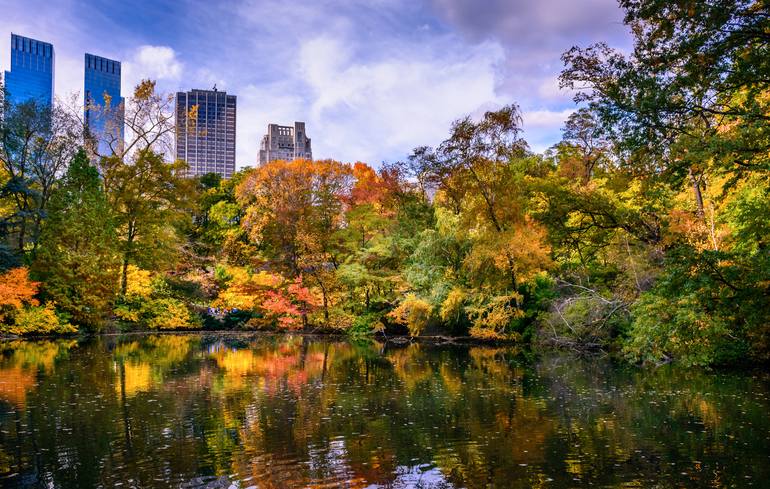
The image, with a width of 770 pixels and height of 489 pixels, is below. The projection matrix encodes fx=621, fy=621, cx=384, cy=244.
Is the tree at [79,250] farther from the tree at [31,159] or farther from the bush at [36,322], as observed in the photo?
the bush at [36,322]

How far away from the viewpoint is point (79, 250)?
30.6 metres

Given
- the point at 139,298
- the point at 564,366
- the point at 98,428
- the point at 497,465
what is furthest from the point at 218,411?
the point at 139,298

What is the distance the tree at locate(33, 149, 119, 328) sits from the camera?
1155 inches

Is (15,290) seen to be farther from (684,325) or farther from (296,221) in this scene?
(684,325)

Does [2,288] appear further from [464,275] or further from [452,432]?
[452,432]

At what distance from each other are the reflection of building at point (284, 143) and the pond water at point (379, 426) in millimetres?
110872

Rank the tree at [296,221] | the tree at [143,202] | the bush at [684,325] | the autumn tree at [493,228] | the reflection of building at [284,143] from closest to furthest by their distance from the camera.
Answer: the bush at [684,325]
the autumn tree at [493,228]
the tree at [143,202]
the tree at [296,221]
the reflection of building at [284,143]

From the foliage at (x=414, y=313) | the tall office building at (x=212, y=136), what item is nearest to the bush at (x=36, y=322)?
the foliage at (x=414, y=313)

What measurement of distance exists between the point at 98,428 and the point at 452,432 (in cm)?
576

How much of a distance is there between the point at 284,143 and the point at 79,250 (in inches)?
4009

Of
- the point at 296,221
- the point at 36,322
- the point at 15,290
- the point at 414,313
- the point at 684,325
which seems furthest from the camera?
the point at 296,221

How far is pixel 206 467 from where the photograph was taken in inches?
315

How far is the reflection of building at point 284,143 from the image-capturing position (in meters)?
128

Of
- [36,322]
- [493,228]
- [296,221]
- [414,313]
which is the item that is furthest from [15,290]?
[493,228]
